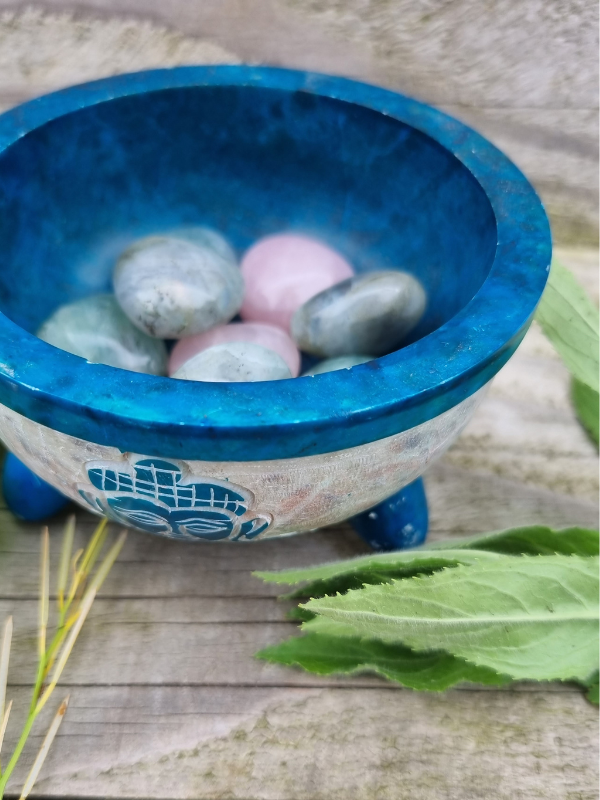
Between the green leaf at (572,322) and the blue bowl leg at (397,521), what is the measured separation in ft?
0.58

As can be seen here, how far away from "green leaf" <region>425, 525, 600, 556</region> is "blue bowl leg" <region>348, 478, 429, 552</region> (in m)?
0.04

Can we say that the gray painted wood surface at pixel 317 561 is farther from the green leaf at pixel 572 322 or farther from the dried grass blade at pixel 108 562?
the green leaf at pixel 572 322

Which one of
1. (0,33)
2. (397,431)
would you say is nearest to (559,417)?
(397,431)

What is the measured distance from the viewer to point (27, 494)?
27.3 inches

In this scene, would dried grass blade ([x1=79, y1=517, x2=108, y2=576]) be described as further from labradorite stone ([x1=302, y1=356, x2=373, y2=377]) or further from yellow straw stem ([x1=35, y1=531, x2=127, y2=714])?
labradorite stone ([x1=302, y1=356, x2=373, y2=377])

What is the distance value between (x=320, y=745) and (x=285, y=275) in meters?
0.43

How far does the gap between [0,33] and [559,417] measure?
31.3 inches

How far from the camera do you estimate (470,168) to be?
2.05 feet

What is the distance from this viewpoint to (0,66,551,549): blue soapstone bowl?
44cm

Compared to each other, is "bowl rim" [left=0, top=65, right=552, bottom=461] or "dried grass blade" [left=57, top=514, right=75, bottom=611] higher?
"bowl rim" [left=0, top=65, right=552, bottom=461]

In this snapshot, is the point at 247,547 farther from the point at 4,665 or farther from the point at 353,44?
the point at 353,44

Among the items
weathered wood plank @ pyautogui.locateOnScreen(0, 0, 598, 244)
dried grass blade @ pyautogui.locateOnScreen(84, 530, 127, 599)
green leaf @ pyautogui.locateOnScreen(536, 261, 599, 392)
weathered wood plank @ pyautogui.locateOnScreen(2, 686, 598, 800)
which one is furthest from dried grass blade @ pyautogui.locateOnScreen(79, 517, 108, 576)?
weathered wood plank @ pyautogui.locateOnScreen(0, 0, 598, 244)

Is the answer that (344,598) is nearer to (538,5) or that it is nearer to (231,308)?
(231,308)

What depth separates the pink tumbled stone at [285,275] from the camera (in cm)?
75
